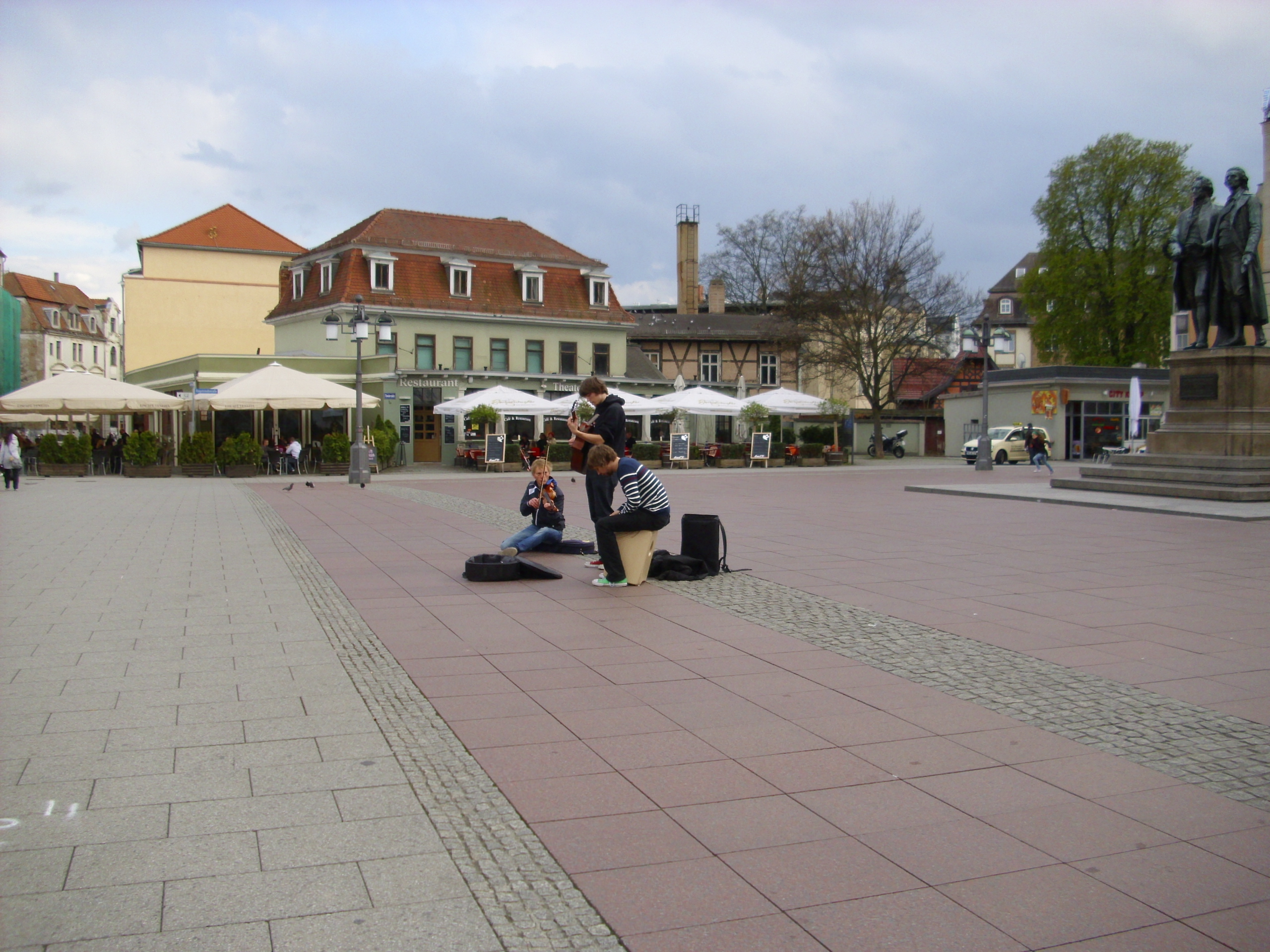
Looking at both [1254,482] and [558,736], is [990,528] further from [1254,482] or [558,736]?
[558,736]

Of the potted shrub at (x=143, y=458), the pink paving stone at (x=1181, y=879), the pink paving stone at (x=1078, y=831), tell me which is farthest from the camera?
the potted shrub at (x=143, y=458)

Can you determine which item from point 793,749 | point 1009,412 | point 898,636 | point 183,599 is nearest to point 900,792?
point 793,749

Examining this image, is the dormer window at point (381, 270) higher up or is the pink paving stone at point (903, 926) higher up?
the dormer window at point (381, 270)

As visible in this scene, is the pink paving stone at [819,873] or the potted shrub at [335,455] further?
the potted shrub at [335,455]

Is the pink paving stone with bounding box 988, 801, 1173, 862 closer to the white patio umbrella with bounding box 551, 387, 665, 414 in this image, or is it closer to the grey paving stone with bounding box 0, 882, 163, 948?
the grey paving stone with bounding box 0, 882, 163, 948

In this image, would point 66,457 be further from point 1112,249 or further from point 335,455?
point 1112,249

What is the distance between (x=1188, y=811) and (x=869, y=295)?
156 feet

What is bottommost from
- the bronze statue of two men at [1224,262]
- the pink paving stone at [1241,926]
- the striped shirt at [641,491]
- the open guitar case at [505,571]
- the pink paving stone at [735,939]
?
the pink paving stone at [1241,926]

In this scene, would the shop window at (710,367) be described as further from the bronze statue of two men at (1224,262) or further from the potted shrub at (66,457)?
the bronze statue of two men at (1224,262)

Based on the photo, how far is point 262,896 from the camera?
11.1ft

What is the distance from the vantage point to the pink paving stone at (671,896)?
128 inches

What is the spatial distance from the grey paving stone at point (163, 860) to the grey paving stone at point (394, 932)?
0.52 meters

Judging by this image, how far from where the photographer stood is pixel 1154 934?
10.4 ft

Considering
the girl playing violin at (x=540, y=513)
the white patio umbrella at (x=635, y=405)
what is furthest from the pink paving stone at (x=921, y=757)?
the white patio umbrella at (x=635, y=405)
